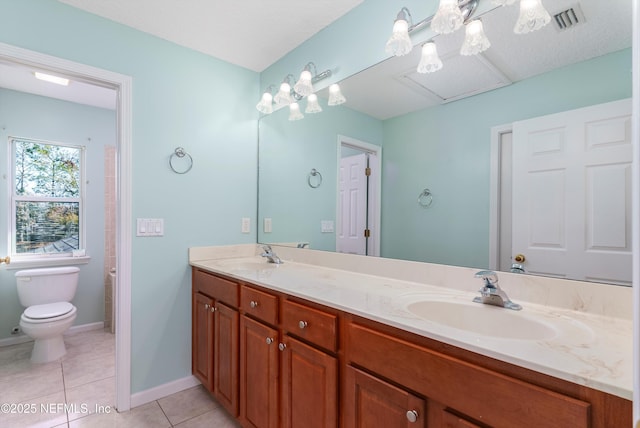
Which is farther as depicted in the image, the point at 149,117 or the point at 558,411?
the point at 149,117

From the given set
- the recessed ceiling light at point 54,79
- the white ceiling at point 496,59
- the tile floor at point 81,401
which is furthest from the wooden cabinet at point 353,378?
the recessed ceiling light at point 54,79

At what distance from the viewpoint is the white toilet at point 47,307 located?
2.34 m

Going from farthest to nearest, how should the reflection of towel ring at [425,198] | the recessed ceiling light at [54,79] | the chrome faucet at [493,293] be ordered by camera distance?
the recessed ceiling light at [54,79] < the reflection of towel ring at [425,198] < the chrome faucet at [493,293]

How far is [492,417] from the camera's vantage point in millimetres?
700

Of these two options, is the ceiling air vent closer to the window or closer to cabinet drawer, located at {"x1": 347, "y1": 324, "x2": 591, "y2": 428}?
cabinet drawer, located at {"x1": 347, "y1": 324, "x2": 591, "y2": 428}

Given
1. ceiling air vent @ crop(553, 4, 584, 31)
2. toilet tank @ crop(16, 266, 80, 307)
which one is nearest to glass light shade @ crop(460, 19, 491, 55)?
ceiling air vent @ crop(553, 4, 584, 31)

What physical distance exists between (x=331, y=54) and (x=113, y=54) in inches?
52.3

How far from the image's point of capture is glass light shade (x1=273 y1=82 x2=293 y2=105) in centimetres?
214

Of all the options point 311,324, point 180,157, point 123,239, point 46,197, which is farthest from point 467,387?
point 46,197

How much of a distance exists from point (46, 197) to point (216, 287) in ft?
8.46

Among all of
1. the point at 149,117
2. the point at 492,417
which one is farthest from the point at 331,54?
the point at 492,417

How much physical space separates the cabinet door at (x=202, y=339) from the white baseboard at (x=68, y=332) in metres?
1.83

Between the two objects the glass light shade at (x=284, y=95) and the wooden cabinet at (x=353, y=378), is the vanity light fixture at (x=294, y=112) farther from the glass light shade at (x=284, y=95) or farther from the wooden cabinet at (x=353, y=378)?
the wooden cabinet at (x=353, y=378)

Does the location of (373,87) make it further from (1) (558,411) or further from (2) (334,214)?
(1) (558,411)
